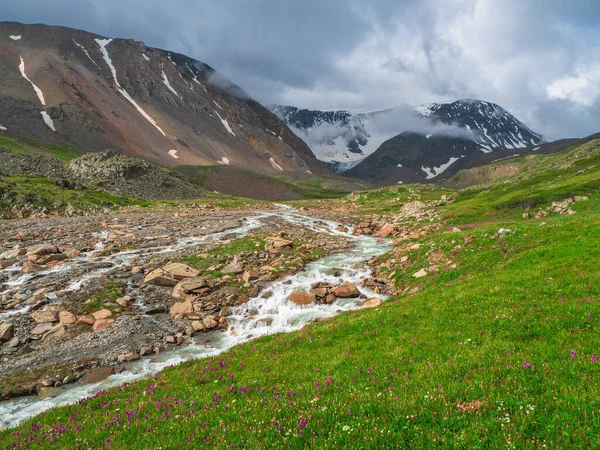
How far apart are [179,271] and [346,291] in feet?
51.9

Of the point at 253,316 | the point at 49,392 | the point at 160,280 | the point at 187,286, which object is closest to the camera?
the point at 49,392

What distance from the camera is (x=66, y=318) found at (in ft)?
69.4

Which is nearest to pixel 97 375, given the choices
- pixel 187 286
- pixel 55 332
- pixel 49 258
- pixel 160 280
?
pixel 55 332

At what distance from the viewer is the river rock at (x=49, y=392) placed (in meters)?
14.3

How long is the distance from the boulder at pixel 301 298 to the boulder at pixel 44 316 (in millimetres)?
16709

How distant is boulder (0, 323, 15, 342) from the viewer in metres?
18.8

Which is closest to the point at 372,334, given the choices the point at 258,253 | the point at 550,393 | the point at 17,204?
the point at 550,393

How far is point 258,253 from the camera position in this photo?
35781mm

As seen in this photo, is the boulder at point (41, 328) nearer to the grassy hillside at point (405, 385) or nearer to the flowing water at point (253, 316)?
the flowing water at point (253, 316)

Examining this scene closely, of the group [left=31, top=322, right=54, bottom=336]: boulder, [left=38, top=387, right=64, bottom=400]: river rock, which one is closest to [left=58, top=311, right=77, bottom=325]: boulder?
[left=31, top=322, right=54, bottom=336]: boulder

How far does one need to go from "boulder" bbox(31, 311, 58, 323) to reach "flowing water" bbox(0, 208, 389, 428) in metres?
4.24

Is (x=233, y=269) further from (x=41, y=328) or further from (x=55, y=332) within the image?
(x=41, y=328)

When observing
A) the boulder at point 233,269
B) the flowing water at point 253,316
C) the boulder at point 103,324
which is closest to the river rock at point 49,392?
the flowing water at point 253,316

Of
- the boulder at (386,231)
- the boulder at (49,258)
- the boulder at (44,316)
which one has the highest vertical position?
the boulder at (386,231)
